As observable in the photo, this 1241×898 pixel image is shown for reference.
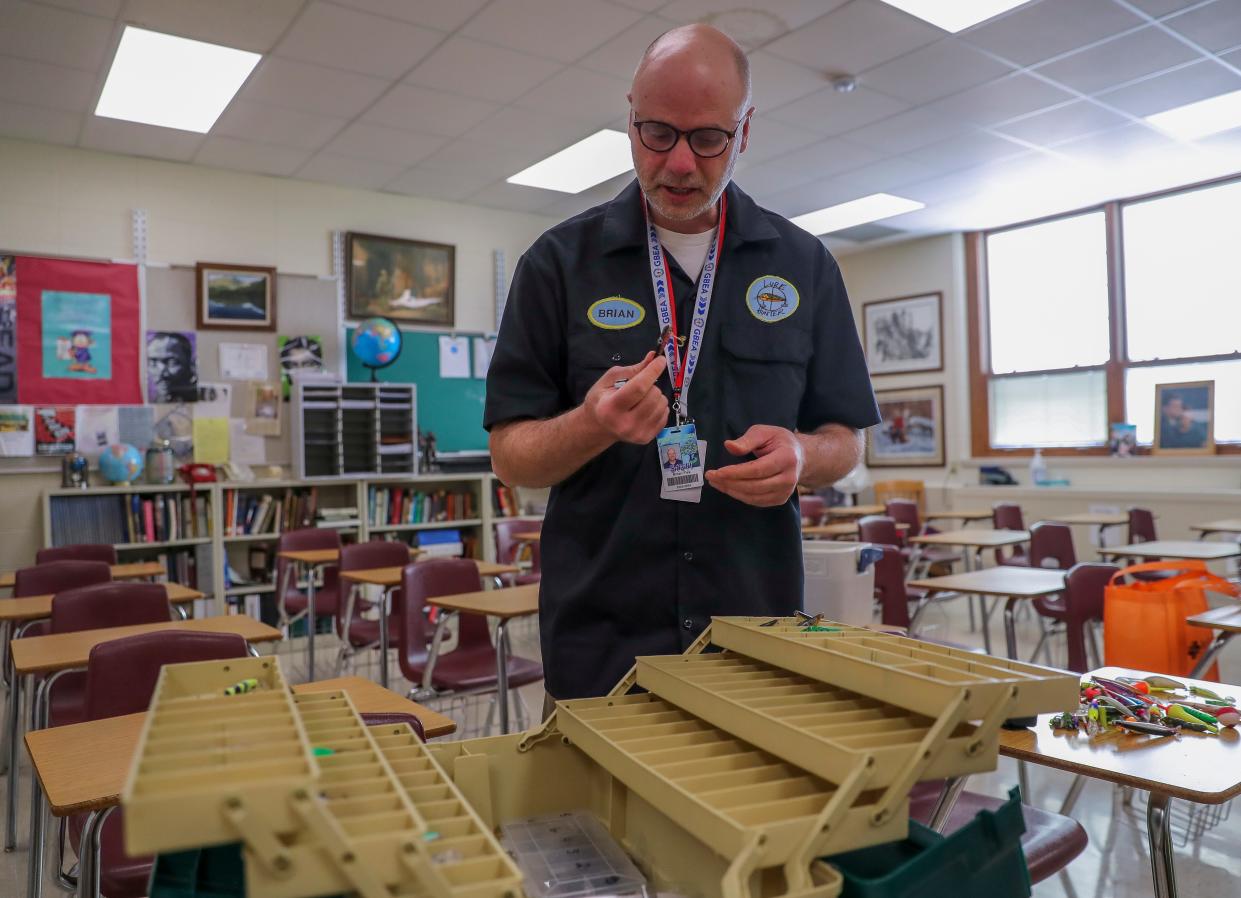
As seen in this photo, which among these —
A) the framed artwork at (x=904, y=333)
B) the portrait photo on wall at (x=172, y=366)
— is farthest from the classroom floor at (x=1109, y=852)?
the framed artwork at (x=904, y=333)

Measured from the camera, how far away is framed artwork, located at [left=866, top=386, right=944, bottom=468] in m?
8.82

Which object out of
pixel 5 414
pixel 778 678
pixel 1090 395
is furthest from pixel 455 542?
pixel 778 678

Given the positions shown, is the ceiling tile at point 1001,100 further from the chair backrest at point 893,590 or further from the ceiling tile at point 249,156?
the ceiling tile at point 249,156

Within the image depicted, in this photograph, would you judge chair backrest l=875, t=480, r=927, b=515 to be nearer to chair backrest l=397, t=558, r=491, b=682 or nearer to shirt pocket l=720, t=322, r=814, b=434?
chair backrest l=397, t=558, r=491, b=682

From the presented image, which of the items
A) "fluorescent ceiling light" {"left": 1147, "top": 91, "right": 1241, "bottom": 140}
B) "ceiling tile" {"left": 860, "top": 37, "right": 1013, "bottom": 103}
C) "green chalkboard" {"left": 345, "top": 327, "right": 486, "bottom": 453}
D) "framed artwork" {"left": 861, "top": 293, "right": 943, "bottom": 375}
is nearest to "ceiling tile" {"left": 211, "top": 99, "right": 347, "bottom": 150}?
"green chalkboard" {"left": 345, "top": 327, "right": 486, "bottom": 453}

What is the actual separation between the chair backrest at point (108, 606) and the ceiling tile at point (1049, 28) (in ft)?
14.8

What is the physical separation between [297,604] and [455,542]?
1.81 meters

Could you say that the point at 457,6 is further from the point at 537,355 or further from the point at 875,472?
the point at 875,472

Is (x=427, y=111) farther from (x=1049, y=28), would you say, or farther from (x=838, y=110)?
(x=1049, y=28)

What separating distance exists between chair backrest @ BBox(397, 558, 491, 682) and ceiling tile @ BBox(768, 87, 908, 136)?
11.1 ft

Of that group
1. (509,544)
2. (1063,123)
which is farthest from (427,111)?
(1063,123)

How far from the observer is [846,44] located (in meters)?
4.62

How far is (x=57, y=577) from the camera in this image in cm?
413

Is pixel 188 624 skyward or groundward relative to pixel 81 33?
groundward
